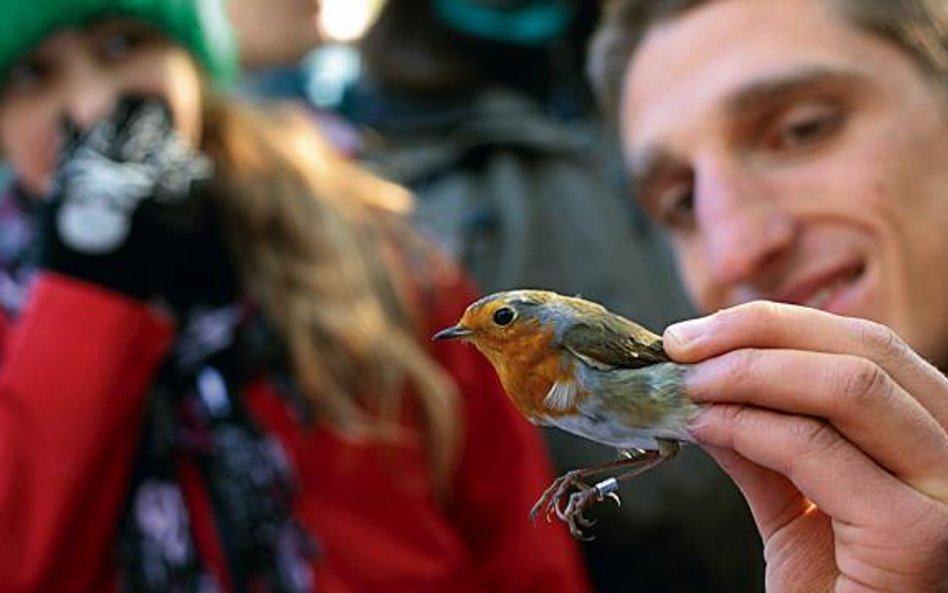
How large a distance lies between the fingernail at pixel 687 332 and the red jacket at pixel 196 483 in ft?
3.92

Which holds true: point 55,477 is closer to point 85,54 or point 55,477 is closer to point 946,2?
point 85,54

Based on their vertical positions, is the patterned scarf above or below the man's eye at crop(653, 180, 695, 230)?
below

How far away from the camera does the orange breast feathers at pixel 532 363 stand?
3.35ft

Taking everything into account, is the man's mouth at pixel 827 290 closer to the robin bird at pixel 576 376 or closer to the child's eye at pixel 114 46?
the robin bird at pixel 576 376

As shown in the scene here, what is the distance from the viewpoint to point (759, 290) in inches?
64.6

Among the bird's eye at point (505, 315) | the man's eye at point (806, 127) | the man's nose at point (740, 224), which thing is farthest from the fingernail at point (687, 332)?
the man's eye at point (806, 127)

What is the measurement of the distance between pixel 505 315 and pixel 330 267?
1460mm

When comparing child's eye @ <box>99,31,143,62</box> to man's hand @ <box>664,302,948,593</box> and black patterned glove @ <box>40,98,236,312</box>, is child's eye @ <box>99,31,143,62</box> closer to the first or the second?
black patterned glove @ <box>40,98,236,312</box>

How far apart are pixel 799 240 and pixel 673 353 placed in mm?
637

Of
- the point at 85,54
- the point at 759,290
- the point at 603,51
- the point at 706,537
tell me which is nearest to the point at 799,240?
the point at 759,290

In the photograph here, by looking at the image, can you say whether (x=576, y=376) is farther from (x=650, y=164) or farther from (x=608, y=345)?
(x=650, y=164)

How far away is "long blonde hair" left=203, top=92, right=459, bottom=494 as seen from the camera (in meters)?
2.27

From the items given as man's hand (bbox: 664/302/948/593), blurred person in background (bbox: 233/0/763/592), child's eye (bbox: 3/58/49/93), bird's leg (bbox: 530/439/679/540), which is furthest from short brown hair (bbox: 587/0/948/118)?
child's eye (bbox: 3/58/49/93)

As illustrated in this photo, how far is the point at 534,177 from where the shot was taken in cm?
268
